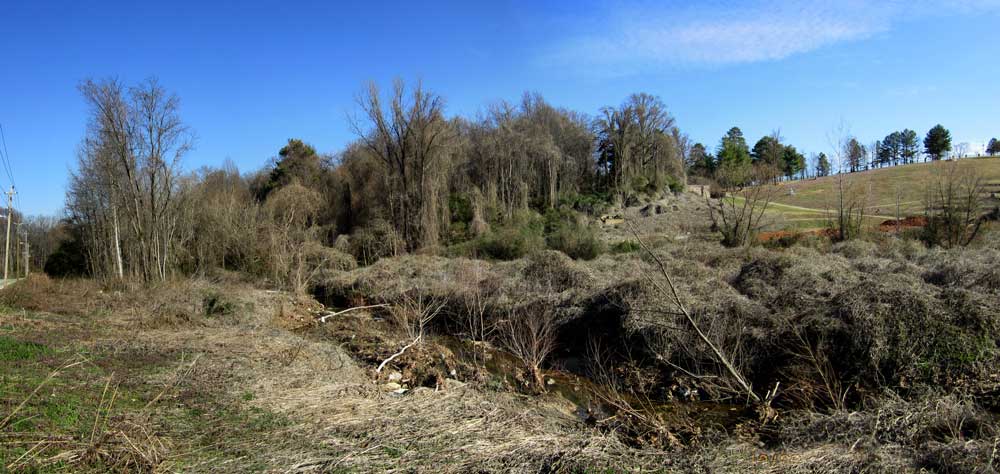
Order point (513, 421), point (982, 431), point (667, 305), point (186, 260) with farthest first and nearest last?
point (186, 260), point (667, 305), point (513, 421), point (982, 431)

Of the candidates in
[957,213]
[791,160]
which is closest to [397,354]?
[957,213]

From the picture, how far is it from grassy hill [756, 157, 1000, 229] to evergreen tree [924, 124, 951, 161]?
5710mm

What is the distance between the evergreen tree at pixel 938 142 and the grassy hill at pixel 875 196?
5710 mm

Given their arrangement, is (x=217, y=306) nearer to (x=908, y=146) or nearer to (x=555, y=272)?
(x=555, y=272)

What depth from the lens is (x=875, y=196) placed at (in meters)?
43.2

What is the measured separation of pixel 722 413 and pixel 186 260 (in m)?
22.9

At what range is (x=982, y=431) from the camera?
19.9 feet

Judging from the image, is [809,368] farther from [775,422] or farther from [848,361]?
[775,422]

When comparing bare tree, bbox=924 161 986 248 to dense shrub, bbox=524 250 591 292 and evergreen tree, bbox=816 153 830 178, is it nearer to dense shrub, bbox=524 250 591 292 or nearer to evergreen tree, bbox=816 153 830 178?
dense shrub, bbox=524 250 591 292

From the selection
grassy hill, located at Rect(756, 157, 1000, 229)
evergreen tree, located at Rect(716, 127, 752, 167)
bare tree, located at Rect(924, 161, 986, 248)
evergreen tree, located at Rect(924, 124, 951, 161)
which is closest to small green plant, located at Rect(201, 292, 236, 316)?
bare tree, located at Rect(924, 161, 986, 248)

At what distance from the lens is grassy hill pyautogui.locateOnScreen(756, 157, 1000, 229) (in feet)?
94.0

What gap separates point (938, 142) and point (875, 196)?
29287mm

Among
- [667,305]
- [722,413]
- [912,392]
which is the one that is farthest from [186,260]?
[912,392]

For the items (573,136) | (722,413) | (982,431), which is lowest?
(722,413)
